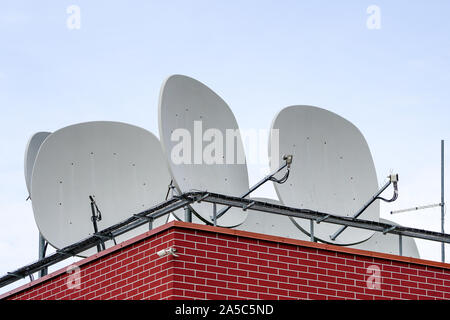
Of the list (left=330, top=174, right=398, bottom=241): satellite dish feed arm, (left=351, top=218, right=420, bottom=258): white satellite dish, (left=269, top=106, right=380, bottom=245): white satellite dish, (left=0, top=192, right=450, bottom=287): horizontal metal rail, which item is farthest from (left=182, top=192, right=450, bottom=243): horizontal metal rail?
(left=351, top=218, right=420, bottom=258): white satellite dish

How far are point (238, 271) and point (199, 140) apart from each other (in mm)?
3098

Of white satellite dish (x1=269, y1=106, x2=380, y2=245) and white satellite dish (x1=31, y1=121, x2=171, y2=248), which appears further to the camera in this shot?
white satellite dish (x1=31, y1=121, x2=171, y2=248)

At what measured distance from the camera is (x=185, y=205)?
15586mm

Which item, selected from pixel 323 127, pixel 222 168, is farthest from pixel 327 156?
pixel 222 168

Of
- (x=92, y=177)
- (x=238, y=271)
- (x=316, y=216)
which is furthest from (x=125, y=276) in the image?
(x=92, y=177)

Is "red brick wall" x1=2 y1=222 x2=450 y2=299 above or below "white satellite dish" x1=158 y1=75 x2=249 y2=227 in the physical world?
below

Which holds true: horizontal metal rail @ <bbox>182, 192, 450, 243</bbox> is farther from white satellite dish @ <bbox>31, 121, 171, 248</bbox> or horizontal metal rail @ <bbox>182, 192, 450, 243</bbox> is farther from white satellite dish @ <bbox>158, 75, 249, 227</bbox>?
white satellite dish @ <bbox>31, 121, 171, 248</bbox>

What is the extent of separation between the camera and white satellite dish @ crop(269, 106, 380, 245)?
18.0m

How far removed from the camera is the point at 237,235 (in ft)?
48.8

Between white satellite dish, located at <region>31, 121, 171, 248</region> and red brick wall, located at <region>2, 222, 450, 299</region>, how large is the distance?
246 cm

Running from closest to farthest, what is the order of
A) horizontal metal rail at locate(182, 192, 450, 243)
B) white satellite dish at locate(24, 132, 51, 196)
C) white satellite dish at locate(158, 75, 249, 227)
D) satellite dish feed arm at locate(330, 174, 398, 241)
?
horizontal metal rail at locate(182, 192, 450, 243), white satellite dish at locate(158, 75, 249, 227), satellite dish feed arm at locate(330, 174, 398, 241), white satellite dish at locate(24, 132, 51, 196)

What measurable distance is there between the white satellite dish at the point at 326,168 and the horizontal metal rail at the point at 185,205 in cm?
102
